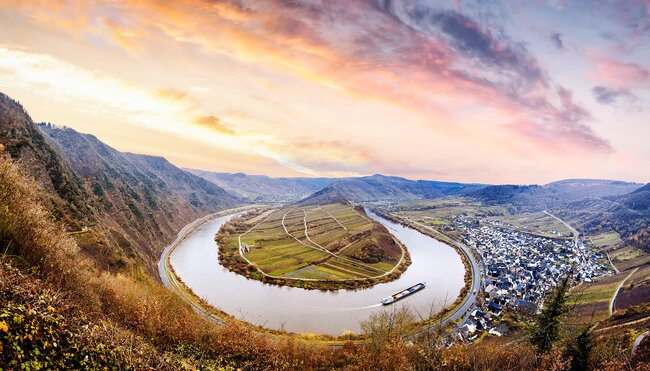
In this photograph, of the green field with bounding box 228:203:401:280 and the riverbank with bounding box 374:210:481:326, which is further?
the green field with bounding box 228:203:401:280

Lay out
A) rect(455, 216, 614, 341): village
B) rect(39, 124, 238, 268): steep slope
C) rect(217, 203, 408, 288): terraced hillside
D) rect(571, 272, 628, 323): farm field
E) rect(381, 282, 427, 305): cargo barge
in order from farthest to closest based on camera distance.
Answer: rect(39, 124, 238, 268): steep slope
rect(217, 203, 408, 288): terraced hillside
rect(381, 282, 427, 305): cargo barge
rect(571, 272, 628, 323): farm field
rect(455, 216, 614, 341): village

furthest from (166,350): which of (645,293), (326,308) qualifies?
(645,293)

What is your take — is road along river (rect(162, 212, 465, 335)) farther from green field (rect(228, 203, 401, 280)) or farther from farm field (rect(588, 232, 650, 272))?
farm field (rect(588, 232, 650, 272))

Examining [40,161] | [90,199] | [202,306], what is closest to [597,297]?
[202,306]

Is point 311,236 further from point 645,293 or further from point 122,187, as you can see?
point 645,293

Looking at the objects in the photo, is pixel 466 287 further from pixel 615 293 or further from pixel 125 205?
pixel 125 205

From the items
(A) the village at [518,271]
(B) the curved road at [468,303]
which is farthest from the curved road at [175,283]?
(A) the village at [518,271]

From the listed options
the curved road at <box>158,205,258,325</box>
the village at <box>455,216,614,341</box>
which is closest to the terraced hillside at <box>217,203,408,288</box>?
the curved road at <box>158,205,258,325</box>
